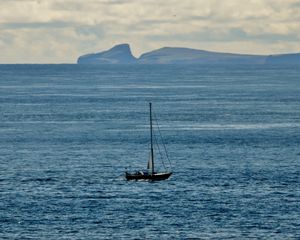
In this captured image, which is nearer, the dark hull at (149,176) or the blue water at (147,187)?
the blue water at (147,187)

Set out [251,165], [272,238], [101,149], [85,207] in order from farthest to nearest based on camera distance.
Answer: [101,149] → [251,165] → [85,207] → [272,238]

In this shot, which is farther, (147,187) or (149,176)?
(149,176)

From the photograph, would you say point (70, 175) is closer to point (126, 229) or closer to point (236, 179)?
point (236, 179)

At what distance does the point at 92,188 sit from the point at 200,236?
96.9 feet

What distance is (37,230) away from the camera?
100188 mm

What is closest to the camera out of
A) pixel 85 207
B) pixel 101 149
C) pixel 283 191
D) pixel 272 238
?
pixel 272 238

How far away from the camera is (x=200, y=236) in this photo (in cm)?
9688

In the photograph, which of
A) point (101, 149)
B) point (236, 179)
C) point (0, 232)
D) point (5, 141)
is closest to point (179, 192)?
point (236, 179)

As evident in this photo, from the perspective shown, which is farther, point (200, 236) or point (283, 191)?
point (283, 191)

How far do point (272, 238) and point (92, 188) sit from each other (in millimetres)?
34533

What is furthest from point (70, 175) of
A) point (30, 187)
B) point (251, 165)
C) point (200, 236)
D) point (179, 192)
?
point (200, 236)

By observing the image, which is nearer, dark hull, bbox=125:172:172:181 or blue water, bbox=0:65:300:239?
blue water, bbox=0:65:300:239

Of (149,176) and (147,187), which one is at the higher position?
(149,176)

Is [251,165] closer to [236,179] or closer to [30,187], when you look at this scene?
[236,179]
